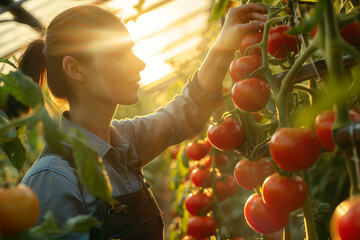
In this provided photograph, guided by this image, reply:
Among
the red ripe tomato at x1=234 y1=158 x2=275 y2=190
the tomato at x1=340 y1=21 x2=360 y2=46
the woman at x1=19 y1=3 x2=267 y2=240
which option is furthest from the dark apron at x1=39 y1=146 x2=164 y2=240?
the tomato at x1=340 y1=21 x2=360 y2=46

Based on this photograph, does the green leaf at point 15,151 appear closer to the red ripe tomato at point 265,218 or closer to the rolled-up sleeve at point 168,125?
the red ripe tomato at point 265,218

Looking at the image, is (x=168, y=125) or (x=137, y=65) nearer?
(x=137, y=65)

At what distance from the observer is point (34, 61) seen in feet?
3.44

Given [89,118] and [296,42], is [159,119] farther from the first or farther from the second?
[296,42]

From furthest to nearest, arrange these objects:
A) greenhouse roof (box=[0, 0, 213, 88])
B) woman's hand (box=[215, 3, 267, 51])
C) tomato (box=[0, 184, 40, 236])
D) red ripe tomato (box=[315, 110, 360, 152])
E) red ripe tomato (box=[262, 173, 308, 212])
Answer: greenhouse roof (box=[0, 0, 213, 88])
woman's hand (box=[215, 3, 267, 51])
red ripe tomato (box=[262, 173, 308, 212])
red ripe tomato (box=[315, 110, 360, 152])
tomato (box=[0, 184, 40, 236])

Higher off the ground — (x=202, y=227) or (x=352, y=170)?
(x=352, y=170)

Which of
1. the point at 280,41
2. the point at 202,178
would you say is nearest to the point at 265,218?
the point at 280,41

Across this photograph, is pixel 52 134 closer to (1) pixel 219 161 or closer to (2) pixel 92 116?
(2) pixel 92 116

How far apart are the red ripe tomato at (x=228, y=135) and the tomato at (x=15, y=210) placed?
0.46 m

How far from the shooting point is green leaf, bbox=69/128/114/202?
1.05 feet

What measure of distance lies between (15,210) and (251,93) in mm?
411

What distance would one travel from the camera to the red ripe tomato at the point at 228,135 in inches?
27.7

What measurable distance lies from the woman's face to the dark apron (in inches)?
8.2

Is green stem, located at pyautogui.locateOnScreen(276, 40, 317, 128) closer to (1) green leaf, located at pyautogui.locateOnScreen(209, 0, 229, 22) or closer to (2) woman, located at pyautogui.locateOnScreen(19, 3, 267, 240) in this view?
(1) green leaf, located at pyautogui.locateOnScreen(209, 0, 229, 22)
